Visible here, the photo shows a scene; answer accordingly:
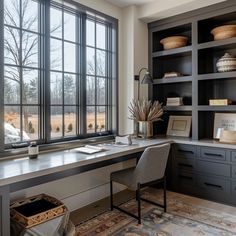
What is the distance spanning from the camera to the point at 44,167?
1854mm

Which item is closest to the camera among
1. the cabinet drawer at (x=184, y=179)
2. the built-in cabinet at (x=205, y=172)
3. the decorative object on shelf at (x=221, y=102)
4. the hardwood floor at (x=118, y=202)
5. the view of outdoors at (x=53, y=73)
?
the view of outdoors at (x=53, y=73)

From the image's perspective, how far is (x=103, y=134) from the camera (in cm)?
330

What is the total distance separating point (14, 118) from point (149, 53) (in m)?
2.21

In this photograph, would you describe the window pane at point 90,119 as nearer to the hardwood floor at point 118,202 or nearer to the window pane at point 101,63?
the window pane at point 101,63

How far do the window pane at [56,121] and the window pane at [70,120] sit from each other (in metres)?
0.09

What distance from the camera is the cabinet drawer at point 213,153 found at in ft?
9.37

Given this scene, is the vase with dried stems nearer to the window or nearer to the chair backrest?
the window

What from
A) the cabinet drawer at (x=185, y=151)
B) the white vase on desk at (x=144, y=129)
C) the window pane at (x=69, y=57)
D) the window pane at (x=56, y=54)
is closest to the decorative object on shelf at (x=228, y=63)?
the cabinet drawer at (x=185, y=151)

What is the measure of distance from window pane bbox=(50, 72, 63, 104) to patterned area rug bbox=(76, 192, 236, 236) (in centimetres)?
137

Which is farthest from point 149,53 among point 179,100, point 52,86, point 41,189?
point 41,189

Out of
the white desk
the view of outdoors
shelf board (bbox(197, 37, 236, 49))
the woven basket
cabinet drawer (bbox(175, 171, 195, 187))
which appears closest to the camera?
the white desk

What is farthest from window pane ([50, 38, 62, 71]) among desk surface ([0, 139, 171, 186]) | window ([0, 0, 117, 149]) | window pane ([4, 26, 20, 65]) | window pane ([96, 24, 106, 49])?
desk surface ([0, 139, 171, 186])

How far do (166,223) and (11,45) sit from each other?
235 cm

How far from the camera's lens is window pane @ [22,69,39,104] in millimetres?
2457
